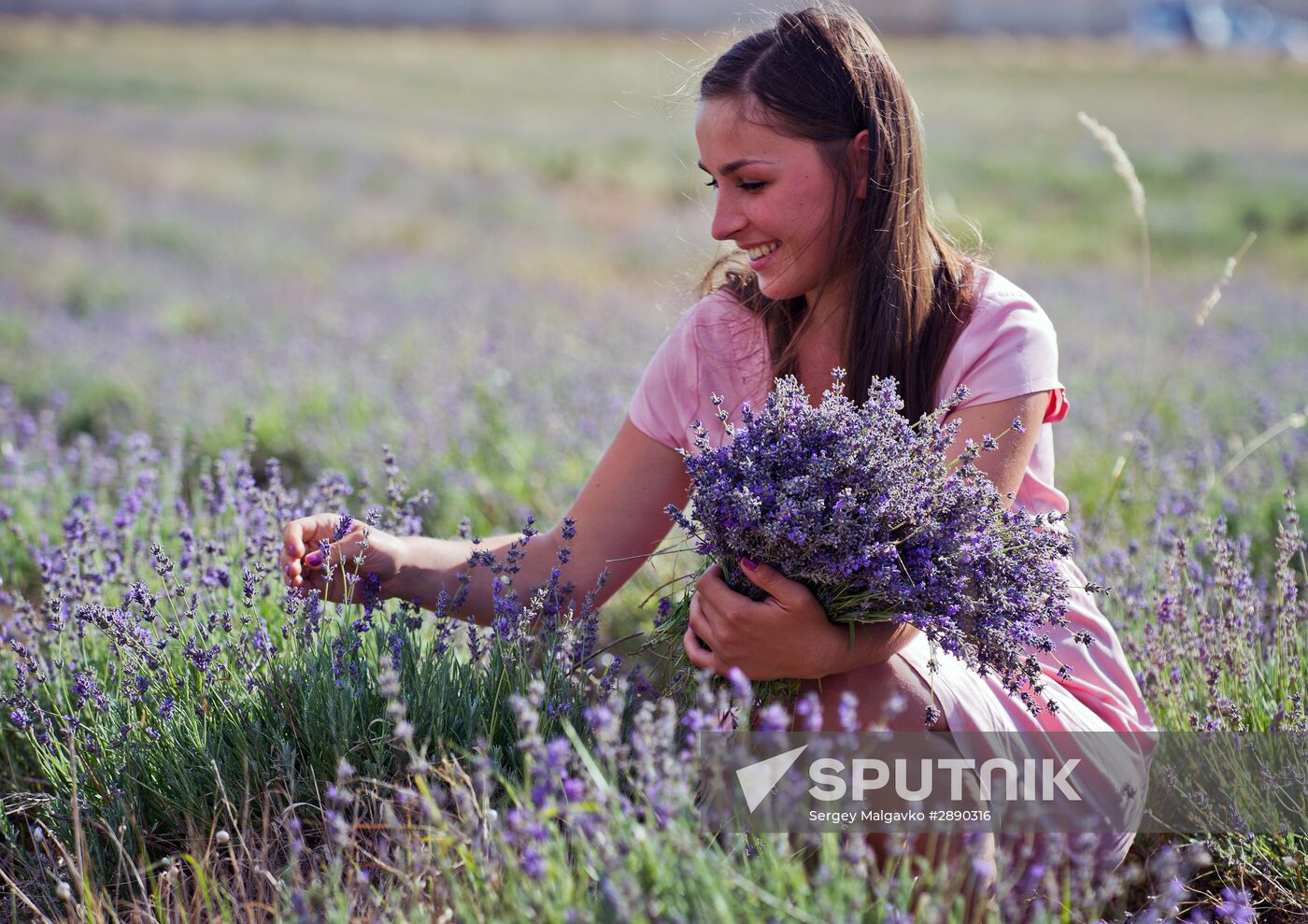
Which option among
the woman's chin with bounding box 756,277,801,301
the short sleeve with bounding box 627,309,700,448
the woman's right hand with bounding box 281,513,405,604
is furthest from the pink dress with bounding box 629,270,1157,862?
the woman's right hand with bounding box 281,513,405,604

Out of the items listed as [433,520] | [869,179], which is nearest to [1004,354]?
[869,179]

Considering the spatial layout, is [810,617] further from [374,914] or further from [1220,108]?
[1220,108]

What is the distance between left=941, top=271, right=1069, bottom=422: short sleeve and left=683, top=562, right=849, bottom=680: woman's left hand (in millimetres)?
610

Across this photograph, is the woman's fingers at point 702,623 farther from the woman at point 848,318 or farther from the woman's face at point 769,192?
the woman's face at point 769,192

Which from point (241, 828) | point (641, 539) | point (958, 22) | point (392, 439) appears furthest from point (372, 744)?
point (958, 22)

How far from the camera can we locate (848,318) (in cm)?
241

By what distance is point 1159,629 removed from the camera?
2.56 metres

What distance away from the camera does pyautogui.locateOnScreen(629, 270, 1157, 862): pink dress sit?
2092 millimetres

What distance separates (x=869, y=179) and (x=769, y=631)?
37.4 inches

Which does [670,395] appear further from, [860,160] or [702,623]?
[702,623]

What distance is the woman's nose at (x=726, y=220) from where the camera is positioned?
90.8 inches

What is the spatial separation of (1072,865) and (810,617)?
0.73 meters

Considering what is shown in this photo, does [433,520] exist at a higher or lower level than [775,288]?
lower

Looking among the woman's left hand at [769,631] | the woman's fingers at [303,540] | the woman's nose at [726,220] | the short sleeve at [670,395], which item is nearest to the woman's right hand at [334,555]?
the woman's fingers at [303,540]
